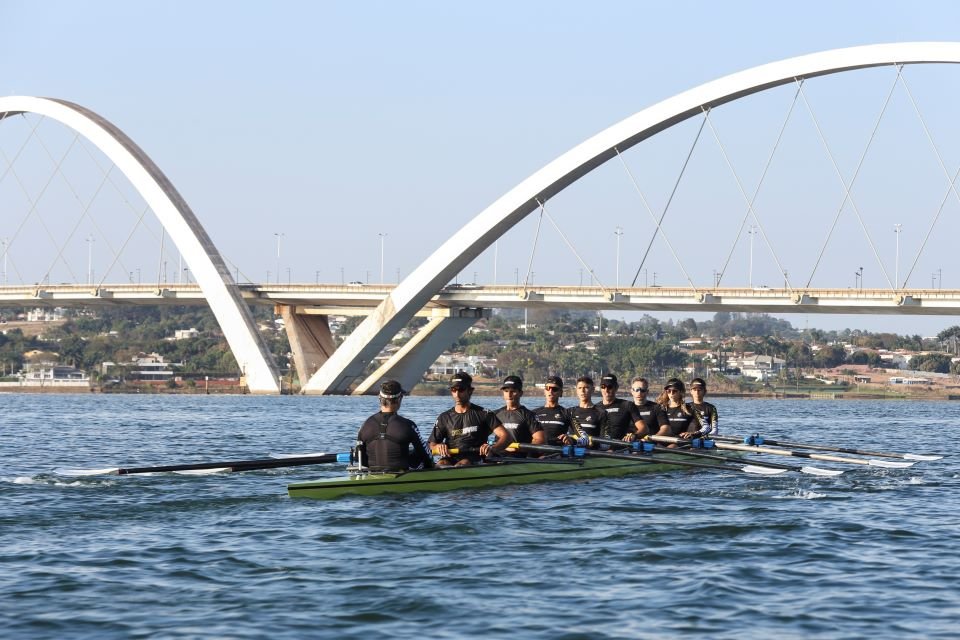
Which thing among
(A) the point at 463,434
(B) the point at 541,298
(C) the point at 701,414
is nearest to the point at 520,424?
(A) the point at 463,434

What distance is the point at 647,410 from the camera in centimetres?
2344

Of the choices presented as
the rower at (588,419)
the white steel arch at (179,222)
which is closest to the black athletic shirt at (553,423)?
the rower at (588,419)

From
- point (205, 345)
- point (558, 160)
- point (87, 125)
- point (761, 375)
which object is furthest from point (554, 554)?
point (761, 375)

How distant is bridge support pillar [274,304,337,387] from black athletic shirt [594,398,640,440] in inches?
2793

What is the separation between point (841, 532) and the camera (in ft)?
52.5

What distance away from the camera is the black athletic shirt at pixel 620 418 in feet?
73.5

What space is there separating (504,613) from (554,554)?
2.85 meters

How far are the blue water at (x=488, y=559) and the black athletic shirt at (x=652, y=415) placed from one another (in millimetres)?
1033

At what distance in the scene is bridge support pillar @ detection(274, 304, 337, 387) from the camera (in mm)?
94562

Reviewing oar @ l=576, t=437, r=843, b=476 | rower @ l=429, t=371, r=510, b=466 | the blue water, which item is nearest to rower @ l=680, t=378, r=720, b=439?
oar @ l=576, t=437, r=843, b=476

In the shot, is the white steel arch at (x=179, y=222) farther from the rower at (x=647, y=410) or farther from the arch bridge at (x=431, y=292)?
the rower at (x=647, y=410)

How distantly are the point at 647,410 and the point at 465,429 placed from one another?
18.3 feet

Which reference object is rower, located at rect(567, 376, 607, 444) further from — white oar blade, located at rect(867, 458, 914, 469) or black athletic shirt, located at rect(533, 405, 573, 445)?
white oar blade, located at rect(867, 458, 914, 469)

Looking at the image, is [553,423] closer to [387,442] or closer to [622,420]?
[622,420]
